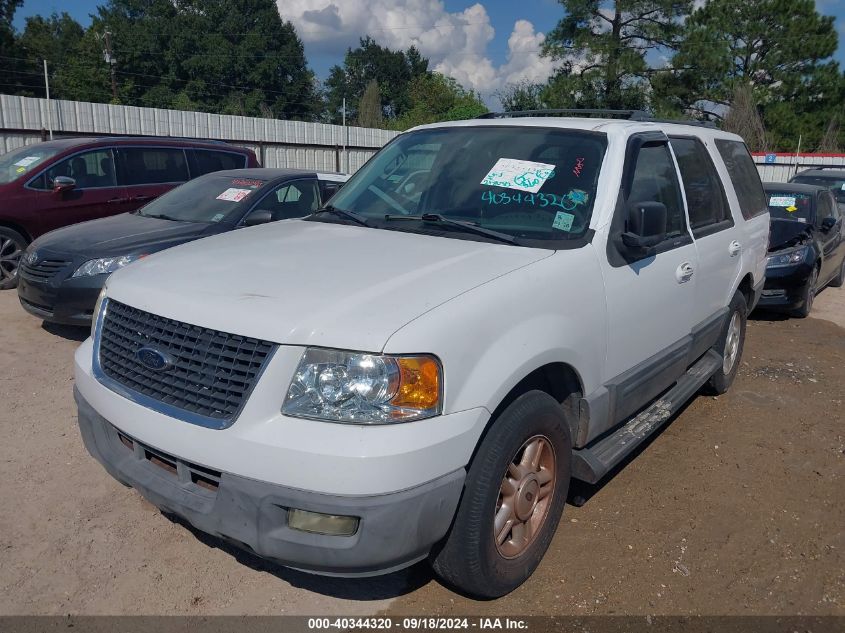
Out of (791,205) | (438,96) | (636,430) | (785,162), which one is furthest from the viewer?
(438,96)

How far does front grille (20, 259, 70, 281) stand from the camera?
243 inches

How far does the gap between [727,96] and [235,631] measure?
4187 centimetres

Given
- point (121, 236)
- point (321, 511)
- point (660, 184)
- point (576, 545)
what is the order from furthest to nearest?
point (121, 236), point (660, 184), point (576, 545), point (321, 511)

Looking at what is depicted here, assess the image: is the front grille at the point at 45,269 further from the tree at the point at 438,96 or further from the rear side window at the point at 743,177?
the tree at the point at 438,96

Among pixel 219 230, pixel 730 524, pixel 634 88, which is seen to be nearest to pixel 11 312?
pixel 219 230

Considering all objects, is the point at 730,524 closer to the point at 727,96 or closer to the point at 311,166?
the point at 311,166

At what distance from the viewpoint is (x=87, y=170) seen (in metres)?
8.66

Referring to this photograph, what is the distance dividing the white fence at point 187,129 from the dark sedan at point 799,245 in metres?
14.9

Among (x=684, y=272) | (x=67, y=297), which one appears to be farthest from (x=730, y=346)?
(x=67, y=297)

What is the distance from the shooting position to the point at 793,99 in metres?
40.8

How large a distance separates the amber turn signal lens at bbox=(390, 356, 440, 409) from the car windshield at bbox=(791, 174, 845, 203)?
43.5 ft

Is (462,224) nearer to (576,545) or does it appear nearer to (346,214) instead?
(346,214)

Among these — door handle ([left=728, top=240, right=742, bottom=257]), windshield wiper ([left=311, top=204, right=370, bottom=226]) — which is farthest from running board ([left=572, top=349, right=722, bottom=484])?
windshield wiper ([left=311, top=204, right=370, bottom=226])

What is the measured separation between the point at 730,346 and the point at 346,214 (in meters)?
3.44
